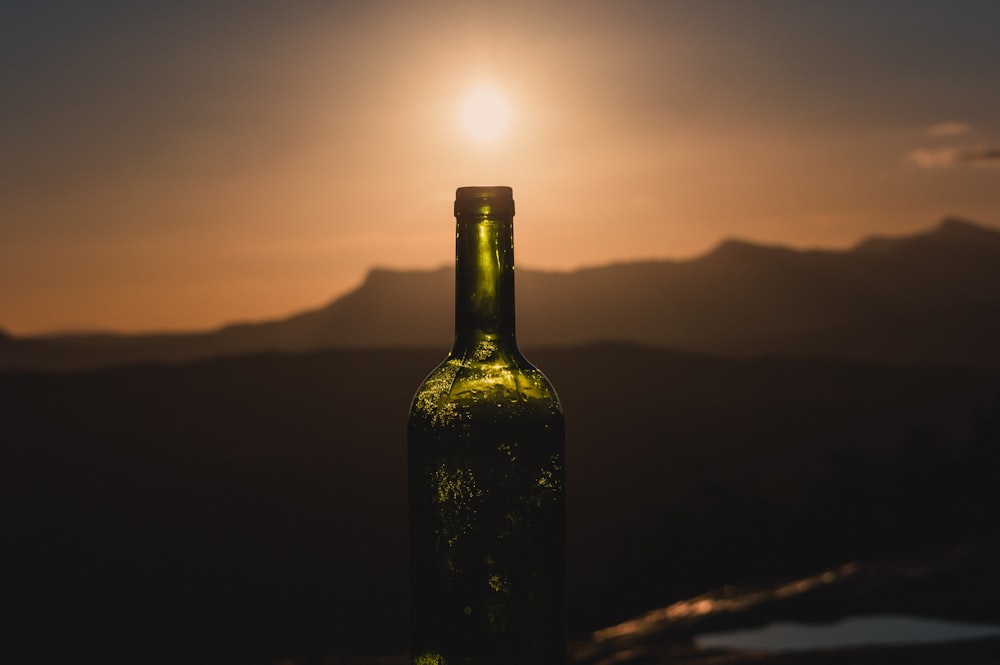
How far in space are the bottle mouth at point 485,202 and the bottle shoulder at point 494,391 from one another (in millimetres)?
257

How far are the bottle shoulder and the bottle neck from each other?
21mm

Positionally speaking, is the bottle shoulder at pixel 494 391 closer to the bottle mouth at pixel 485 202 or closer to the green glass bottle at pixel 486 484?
the green glass bottle at pixel 486 484

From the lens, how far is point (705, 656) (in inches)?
143

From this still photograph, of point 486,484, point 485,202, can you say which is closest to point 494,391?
point 486,484

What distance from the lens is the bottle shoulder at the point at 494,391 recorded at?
2.23 metres

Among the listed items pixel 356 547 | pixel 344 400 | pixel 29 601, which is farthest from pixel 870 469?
pixel 344 400

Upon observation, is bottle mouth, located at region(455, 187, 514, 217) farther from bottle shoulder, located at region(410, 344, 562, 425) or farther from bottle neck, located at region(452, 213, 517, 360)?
bottle shoulder, located at region(410, 344, 562, 425)

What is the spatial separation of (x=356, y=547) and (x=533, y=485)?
1646 centimetres

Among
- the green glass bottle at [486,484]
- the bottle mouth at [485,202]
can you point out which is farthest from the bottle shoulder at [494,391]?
the bottle mouth at [485,202]

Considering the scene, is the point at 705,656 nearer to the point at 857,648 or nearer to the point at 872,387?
the point at 857,648

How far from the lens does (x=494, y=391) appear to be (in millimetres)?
2232

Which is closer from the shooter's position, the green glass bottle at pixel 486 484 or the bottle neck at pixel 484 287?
the green glass bottle at pixel 486 484

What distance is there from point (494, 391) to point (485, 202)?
0.34m

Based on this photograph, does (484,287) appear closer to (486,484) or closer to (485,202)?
(485,202)
